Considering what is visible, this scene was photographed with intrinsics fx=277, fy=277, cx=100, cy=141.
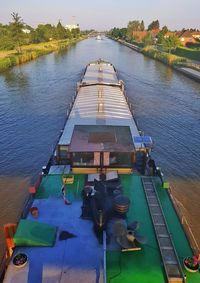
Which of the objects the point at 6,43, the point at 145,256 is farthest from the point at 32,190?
the point at 6,43

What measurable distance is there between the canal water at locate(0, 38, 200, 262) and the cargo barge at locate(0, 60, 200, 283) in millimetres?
5143

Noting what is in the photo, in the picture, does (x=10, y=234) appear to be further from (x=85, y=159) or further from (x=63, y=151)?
(x=63, y=151)

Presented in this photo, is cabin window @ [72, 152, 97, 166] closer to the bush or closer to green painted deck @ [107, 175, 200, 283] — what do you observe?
green painted deck @ [107, 175, 200, 283]

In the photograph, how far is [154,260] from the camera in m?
11.8

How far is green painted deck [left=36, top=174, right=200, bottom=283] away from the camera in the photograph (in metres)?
11.1

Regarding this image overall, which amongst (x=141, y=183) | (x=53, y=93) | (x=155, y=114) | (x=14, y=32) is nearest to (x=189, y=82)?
(x=155, y=114)

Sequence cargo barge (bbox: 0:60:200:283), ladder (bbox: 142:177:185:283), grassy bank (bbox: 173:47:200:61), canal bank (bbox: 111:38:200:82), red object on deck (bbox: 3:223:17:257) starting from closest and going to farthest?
ladder (bbox: 142:177:185:283) → cargo barge (bbox: 0:60:200:283) → red object on deck (bbox: 3:223:17:257) → canal bank (bbox: 111:38:200:82) → grassy bank (bbox: 173:47:200:61)

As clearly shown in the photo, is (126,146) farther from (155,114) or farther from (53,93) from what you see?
(53,93)

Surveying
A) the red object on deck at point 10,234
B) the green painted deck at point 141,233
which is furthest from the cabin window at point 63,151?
the red object on deck at point 10,234

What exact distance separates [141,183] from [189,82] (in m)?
51.3

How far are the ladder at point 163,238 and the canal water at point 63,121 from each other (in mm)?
5394

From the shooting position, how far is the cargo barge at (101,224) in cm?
1120

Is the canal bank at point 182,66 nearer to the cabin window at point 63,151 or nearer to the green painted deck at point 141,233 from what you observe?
the cabin window at point 63,151

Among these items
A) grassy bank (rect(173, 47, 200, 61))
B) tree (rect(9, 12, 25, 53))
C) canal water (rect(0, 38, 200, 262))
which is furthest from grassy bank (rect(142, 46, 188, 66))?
tree (rect(9, 12, 25, 53))
